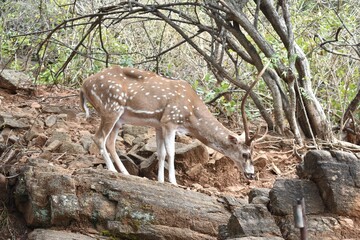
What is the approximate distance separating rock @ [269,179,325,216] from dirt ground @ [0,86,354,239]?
1.70 meters

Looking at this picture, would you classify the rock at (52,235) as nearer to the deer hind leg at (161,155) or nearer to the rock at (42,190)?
the rock at (42,190)

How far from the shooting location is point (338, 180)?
678 cm

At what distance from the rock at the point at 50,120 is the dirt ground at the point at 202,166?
0.21 metres

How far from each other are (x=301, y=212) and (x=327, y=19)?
30.6 feet

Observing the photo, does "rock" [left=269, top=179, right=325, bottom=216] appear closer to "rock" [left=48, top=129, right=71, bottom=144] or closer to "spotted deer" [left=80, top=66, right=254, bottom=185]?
"spotted deer" [left=80, top=66, right=254, bottom=185]

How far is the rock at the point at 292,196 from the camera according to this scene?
6.80 meters

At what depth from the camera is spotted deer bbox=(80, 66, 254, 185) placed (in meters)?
8.91

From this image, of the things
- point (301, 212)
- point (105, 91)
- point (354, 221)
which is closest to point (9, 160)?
point (105, 91)

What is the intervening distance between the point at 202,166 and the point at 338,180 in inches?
121

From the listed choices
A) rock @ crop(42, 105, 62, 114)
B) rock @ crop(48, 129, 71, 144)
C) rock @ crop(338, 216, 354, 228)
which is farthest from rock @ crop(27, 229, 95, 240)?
rock @ crop(42, 105, 62, 114)

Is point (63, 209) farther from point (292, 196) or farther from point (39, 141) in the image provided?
point (292, 196)

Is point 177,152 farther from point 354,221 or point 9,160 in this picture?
point 354,221

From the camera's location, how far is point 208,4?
33.1ft

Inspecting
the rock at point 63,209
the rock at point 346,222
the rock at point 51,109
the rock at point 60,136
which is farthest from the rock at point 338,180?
the rock at point 51,109
